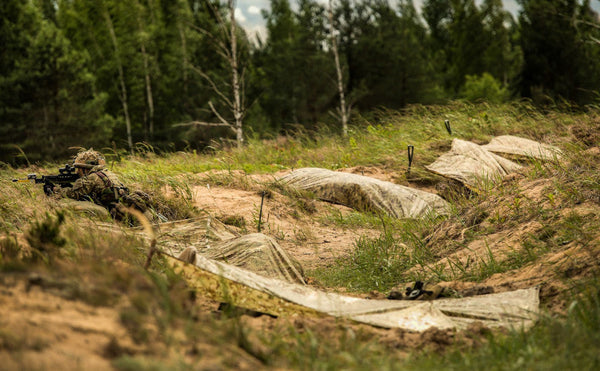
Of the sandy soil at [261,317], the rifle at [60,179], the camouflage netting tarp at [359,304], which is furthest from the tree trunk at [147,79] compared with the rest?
the camouflage netting tarp at [359,304]

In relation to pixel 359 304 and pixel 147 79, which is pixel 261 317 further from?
pixel 147 79

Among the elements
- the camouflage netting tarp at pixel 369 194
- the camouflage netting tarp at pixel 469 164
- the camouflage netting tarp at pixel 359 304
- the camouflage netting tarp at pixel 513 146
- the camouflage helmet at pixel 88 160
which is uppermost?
the camouflage helmet at pixel 88 160

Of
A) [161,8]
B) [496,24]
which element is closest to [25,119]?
[161,8]

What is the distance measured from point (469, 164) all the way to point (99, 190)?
16.6 feet

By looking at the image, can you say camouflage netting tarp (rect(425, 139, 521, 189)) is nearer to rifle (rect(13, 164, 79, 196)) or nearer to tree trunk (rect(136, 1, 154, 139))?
rifle (rect(13, 164, 79, 196))

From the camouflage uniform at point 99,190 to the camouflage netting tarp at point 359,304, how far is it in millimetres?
2320

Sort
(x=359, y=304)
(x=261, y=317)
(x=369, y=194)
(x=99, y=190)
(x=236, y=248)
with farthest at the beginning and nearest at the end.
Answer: (x=369, y=194) → (x=99, y=190) → (x=236, y=248) → (x=359, y=304) → (x=261, y=317)

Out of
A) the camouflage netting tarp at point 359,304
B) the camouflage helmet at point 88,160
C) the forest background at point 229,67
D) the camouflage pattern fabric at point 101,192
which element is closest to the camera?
the camouflage netting tarp at point 359,304

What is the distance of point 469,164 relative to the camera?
746cm

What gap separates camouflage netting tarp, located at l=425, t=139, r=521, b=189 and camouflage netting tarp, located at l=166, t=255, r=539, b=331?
4316 mm

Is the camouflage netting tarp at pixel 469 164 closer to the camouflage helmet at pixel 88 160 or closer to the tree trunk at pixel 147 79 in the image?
the camouflage helmet at pixel 88 160

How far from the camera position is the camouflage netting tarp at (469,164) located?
7.30 m

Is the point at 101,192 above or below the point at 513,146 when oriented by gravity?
below

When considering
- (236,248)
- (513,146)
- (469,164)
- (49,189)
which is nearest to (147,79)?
(513,146)
